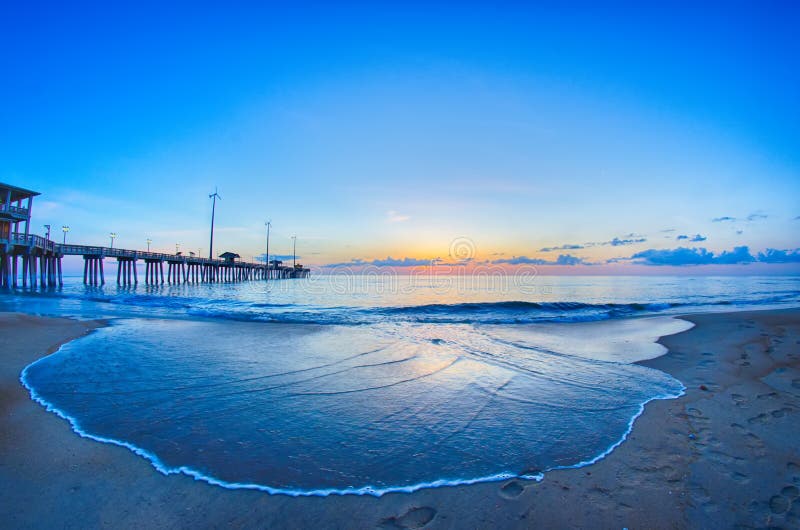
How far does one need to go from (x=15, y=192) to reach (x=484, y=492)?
49466mm

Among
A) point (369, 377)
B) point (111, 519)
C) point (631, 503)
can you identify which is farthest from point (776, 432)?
point (111, 519)

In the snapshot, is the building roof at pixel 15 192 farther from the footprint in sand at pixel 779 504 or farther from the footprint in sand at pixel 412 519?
the footprint in sand at pixel 779 504

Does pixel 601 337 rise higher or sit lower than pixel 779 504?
lower

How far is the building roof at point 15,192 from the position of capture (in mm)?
31922

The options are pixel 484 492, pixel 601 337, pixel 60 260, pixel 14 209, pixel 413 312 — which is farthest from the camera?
pixel 60 260

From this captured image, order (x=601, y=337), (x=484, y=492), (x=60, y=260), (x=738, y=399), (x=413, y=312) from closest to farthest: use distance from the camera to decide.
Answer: (x=484, y=492) < (x=738, y=399) < (x=601, y=337) < (x=413, y=312) < (x=60, y=260)

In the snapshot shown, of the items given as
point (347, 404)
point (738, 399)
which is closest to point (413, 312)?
point (347, 404)

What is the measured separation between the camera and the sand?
8.54 ft

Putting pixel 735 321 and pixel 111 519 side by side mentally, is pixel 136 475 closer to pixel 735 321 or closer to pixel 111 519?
pixel 111 519

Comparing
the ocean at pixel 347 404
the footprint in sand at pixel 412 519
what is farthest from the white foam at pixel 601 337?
the footprint in sand at pixel 412 519

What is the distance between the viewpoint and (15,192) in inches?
1339

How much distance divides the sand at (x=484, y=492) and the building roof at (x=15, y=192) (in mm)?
41508

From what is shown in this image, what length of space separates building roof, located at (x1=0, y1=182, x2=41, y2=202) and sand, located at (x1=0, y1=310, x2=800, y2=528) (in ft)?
136

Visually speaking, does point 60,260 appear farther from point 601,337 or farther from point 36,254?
point 601,337
